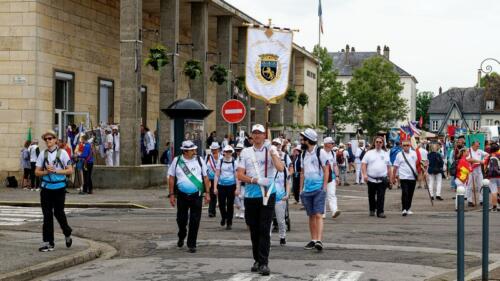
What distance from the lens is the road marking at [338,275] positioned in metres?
10.2

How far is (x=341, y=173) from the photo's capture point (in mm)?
38531

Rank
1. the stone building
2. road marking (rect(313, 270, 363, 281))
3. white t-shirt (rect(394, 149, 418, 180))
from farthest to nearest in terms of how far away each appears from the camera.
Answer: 1. the stone building
2. white t-shirt (rect(394, 149, 418, 180))
3. road marking (rect(313, 270, 363, 281))

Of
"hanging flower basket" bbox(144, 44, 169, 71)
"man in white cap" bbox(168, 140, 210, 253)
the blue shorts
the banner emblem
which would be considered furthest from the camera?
"hanging flower basket" bbox(144, 44, 169, 71)

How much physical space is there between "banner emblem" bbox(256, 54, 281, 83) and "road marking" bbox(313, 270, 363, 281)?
682 centimetres

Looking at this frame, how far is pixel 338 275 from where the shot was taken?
1055cm

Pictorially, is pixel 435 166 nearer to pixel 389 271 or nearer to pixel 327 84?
pixel 389 271

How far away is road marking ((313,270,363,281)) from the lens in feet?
33.6

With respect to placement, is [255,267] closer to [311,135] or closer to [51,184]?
[311,135]

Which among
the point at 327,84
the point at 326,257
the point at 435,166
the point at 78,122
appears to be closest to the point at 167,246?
the point at 326,257

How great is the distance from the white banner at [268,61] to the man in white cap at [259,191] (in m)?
5.58

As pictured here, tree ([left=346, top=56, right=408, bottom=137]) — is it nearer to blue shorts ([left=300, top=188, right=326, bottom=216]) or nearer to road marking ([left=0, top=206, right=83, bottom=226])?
road marking ([left=0, top=206, right=83, bottom=226])

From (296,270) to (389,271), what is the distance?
1220 mm

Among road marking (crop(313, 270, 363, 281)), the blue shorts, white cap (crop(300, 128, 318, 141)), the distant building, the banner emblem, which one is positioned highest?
the distant building

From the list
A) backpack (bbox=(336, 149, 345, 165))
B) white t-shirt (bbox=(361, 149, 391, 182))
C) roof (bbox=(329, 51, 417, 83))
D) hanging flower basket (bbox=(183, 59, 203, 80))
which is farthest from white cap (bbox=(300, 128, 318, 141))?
roof (bbox=(329, 51, 417, 83))
